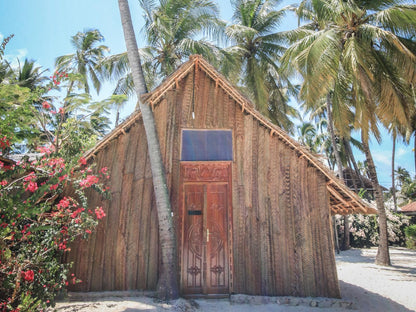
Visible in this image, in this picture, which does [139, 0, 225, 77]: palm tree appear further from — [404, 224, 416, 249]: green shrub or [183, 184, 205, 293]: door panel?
[404, 224, 416, 249]: green shrub

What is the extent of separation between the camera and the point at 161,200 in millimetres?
5820

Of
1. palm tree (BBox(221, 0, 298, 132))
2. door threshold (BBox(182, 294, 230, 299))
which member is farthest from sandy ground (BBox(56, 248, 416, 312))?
palm tree (BBox(221, 0, 298, 132))

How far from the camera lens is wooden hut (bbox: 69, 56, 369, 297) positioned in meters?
6.18

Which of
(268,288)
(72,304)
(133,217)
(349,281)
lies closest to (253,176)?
(268,288)

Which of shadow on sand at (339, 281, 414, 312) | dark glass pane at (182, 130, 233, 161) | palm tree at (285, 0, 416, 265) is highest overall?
palm tree at (285, 0, 416, 265)

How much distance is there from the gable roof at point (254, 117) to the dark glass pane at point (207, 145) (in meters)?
0.91

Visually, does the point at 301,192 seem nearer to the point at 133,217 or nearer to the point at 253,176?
the point at 253,176

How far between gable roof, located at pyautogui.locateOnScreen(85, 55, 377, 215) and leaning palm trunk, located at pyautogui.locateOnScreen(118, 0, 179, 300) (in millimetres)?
579

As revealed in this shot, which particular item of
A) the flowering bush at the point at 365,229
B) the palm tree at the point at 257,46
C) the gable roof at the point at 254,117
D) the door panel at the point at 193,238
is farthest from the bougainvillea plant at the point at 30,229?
the flowering bush at the point at 365,229

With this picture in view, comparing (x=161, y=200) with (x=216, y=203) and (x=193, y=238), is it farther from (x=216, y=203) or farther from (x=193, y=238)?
(x=216, y=203)

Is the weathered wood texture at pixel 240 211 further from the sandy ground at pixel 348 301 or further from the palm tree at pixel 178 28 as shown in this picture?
the palm tree at pixel 178 28

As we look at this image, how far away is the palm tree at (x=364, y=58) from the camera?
9.88 m

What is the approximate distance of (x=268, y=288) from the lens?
20.0 feet

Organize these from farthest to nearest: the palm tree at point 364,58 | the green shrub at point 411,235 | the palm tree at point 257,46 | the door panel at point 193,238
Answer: the green shrub at point 411,235, the palm tree at point 257,46, the palm tree at point 364,58, the door panel at point 193,238
